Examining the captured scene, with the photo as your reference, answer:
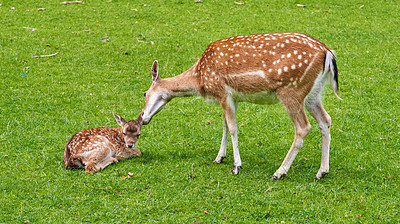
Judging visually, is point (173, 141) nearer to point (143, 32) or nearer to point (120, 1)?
point (143, 32)

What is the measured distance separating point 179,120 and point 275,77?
299cm

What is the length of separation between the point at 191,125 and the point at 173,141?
2.33ft

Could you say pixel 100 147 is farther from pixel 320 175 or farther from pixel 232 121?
pixel 320 175

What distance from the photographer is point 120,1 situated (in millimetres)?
16078

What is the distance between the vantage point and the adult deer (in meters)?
6.16

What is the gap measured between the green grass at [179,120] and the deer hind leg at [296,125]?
0.18 m

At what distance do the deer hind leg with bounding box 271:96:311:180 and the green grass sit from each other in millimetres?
176

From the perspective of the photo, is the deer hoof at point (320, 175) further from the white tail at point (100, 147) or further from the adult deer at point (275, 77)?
the white tail at point (100, 147)

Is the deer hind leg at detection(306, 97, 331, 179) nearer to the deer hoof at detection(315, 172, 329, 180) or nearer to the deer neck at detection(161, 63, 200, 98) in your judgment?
the deer hoof at detection(315, 172, 329, 180)

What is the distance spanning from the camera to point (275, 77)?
6211 mm

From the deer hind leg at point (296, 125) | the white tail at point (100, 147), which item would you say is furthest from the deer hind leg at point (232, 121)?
the white tail at point (100, 147)

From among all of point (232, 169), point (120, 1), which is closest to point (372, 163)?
point (232, 169)

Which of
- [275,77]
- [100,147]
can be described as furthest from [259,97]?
[100,147]

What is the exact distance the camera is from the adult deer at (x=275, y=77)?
20.2 feet
